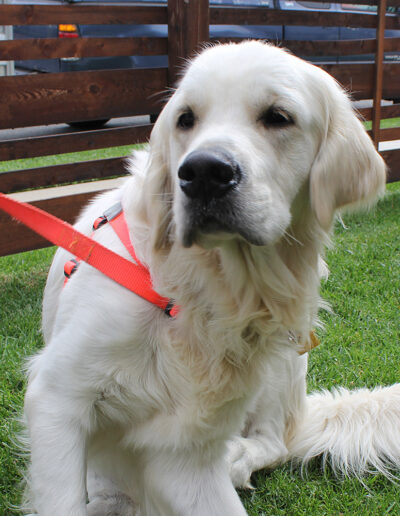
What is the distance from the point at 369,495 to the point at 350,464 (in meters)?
0.17

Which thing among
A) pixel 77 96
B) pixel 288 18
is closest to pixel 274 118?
pixel 77 96

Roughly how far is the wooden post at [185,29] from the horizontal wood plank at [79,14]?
0.49 feet

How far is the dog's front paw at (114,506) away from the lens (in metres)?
2.46

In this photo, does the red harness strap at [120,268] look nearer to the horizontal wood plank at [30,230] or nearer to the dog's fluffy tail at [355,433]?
the dog's fluffy tail at [355,433]

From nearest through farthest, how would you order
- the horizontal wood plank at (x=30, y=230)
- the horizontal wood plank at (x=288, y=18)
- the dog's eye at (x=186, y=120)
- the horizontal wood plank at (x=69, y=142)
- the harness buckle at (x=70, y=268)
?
the dog's eye at (x=186, y=120) → the harness buckle at (x=70, y=268) → the horizontal wood plank at (x=30, y=230) → the horizontal wood plank at (x=69, y=142) → the horizontal wood plank at (x=288, y=18)

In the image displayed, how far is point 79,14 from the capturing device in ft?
15.9

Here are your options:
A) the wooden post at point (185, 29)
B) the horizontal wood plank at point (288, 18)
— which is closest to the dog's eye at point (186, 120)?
the wooden post at point (185, 29)

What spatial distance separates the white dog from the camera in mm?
1822

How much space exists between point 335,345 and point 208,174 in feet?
7.08

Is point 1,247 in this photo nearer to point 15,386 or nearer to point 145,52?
point 15,386

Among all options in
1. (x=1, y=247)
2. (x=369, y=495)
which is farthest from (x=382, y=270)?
(x=1, y=247)

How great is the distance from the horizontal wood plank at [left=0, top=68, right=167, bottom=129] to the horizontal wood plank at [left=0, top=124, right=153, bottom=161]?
173 mm

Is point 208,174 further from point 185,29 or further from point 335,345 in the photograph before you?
point 185,29

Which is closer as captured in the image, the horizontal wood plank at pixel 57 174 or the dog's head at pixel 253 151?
the dog's head at pixel 253 151
